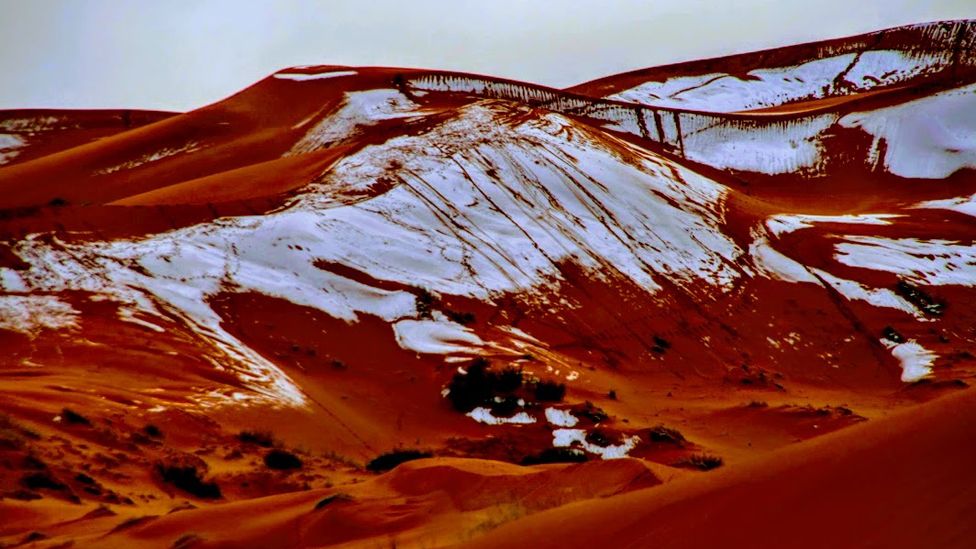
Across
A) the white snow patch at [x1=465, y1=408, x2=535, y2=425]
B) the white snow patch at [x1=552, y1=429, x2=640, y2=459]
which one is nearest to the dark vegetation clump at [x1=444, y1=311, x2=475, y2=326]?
the white snow patch at [x1=465, y1=408, x2=535, y2=425]

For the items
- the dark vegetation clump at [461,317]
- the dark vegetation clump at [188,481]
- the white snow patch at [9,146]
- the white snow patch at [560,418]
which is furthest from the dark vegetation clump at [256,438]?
the white snow patch at [9,146]

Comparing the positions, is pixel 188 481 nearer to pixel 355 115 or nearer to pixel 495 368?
pixel 495 368

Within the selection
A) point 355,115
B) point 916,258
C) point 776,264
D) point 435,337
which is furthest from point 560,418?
point 355,115

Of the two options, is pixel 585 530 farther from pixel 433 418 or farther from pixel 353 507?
pixel 433 418

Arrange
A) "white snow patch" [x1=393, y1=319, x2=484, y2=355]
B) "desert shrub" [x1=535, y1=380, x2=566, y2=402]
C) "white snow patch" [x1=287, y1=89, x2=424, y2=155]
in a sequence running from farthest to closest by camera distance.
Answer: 1. "white snow patch" [x1=287, y1=89, x2=424, y2=155]
2. "white snow patch" [x1=393, y1=319, x2=484, y2=355]
3. "desert shrub" [x1=535, y1=380, x2=566, y2=402]

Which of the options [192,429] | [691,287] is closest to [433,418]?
[192,429]

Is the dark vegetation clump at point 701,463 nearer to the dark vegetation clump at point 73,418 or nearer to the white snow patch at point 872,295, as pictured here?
the dark vegetation clump at point 73,418

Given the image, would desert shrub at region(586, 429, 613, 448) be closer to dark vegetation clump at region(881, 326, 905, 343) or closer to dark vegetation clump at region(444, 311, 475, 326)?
dark vegetation clump at region(444, 311, 475, 326)
